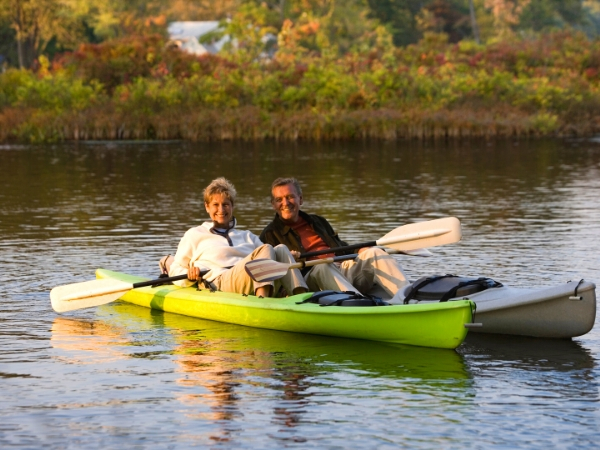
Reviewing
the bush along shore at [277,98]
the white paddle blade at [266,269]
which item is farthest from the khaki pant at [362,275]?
the bush along shore at [277,98]

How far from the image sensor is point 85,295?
985cm

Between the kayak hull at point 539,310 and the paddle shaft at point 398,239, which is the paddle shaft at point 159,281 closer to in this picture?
the paddle shaft at point 398,239

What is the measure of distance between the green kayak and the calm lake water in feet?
A: 0.31

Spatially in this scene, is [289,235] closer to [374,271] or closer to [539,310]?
[374,271]

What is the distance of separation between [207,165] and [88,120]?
10918mm

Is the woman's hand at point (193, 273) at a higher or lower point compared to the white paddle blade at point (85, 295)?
higher

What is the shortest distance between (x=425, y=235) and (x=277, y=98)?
3038 centimetres

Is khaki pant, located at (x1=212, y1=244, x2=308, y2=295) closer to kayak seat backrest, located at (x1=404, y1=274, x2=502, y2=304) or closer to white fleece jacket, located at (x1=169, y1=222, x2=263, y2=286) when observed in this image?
white fleece jacket, located at (x1=169, y1=222, x2=263, y2=286)

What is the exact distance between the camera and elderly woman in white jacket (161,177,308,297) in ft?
29.8

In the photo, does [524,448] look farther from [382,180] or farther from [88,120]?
[88,120]

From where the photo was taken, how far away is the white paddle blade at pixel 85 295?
9.84m

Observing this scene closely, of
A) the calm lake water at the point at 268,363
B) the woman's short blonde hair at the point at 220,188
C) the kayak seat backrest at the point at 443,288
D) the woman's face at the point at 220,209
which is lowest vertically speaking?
the calm lake water at the point at 268,363

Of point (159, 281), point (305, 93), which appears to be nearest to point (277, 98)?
point (305, 93)

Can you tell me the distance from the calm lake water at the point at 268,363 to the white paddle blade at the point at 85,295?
15 centimetres
